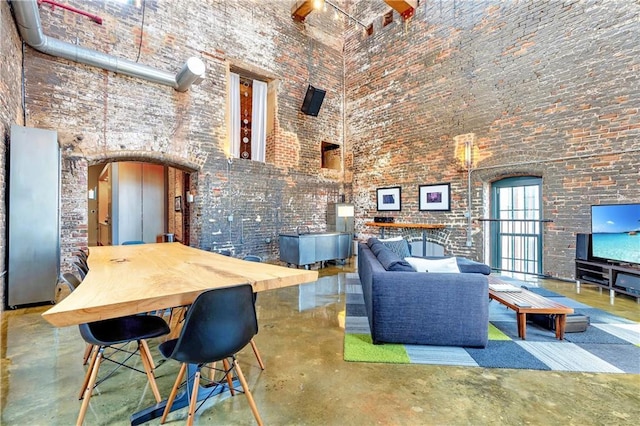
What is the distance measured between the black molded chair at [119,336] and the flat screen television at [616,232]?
5564mm

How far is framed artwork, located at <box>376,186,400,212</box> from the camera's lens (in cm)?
743

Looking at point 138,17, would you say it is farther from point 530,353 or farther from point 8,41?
point 530,353

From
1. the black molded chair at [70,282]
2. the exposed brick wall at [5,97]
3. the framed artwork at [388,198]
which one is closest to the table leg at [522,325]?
the black molded chair at [70,282]

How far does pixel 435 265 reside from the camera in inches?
120

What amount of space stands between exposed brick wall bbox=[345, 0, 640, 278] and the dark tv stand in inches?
14.9

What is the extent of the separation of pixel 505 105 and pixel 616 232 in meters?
2.82

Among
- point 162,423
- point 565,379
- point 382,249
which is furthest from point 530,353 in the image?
point 162,423

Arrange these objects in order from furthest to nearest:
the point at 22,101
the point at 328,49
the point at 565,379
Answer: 1. the point at 328,49
2. the point at 22,101
3. the point at 565,379

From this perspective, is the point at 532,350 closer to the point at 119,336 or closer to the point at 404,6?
the point at 119,336

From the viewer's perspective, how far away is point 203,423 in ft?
5.74

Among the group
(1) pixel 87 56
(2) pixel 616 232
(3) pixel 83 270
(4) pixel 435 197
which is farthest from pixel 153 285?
(4) pixel 435 197

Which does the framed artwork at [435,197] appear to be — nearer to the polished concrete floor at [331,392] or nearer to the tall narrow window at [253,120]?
the tall narrow window at [253,120]

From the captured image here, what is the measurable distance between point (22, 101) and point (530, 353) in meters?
7.09

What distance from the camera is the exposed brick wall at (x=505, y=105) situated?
461 centimetres
